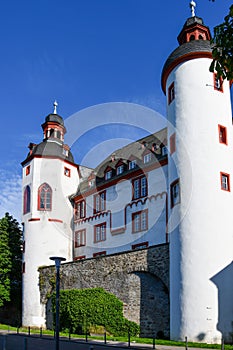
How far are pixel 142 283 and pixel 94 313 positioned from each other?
11.0 feet

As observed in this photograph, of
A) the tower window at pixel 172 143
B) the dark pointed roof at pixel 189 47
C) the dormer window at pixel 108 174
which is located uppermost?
the dark pointed roof at pixel 189 47

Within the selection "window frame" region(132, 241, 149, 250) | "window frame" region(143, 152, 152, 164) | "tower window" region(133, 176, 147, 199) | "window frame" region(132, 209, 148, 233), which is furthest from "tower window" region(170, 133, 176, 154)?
"window frame" region(132, 241, 149, 250)

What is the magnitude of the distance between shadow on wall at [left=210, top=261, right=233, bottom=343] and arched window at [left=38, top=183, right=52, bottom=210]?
19.4m

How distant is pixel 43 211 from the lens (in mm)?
38375

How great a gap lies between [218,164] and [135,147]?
14.4 meters

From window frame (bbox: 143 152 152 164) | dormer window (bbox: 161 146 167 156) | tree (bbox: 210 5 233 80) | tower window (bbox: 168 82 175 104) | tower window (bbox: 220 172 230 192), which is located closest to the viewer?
tree (bbox: 210 5 233 80)

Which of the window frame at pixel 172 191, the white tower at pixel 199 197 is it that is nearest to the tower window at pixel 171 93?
the white tower at pixel 199 197

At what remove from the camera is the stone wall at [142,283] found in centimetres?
2514

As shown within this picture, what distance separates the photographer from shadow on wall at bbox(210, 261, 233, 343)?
2186 centimetres

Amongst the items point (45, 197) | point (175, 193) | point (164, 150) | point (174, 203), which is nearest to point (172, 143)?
point (175, 193)

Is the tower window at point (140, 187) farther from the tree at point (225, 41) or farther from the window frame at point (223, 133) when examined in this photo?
the tree at point (225, 41)

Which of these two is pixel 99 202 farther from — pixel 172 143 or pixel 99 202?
pixel 172 143

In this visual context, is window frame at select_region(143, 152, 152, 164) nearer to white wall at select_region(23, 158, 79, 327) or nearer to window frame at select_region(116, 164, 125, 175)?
window frame at select_region(116, 164, 125, 175)

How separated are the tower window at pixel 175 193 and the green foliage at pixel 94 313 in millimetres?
6730
